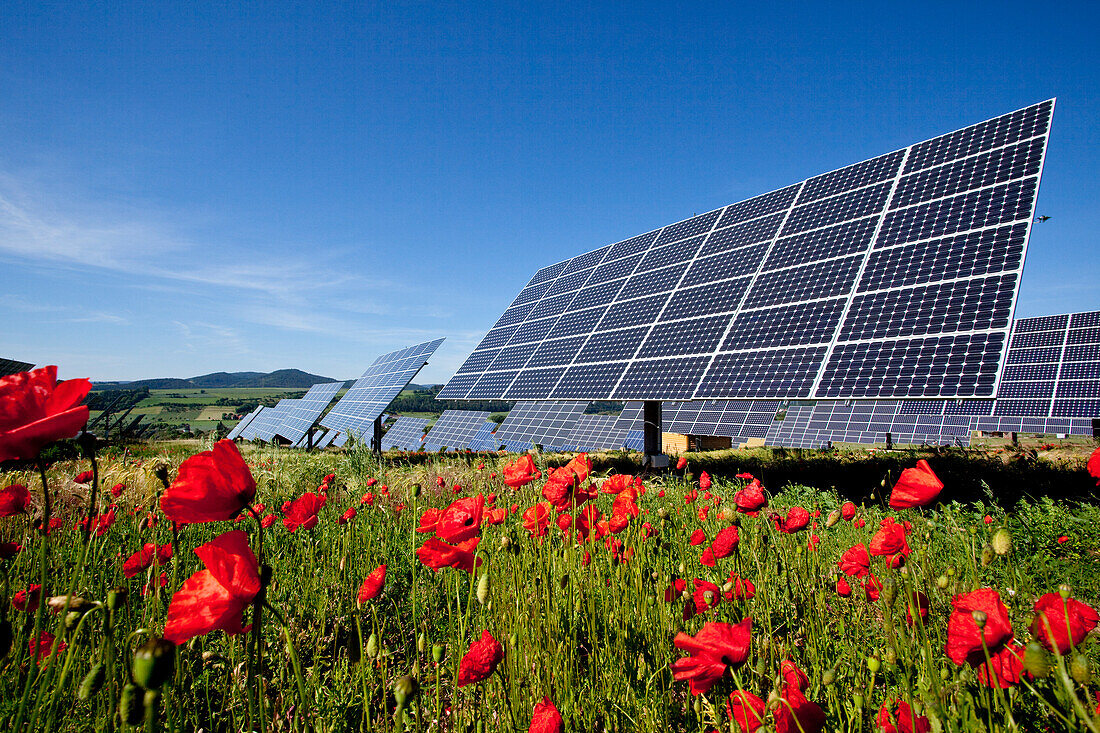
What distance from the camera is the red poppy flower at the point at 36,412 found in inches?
44.5

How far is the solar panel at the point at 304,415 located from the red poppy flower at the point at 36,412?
669 inches

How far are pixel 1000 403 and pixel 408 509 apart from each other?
23.4m

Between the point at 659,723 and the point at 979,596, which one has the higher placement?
the point at 979,596

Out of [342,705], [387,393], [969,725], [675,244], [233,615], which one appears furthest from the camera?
[387,393]

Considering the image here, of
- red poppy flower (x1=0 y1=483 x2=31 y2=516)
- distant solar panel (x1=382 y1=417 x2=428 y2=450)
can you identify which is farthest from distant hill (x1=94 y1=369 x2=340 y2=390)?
red poppy flower (x1=0 y1=483 x2=31 y2=516)

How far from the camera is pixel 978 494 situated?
24.0 feet

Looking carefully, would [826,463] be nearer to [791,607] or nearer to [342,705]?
[791,607]

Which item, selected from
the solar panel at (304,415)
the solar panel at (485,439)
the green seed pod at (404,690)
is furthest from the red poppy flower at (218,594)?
the solar panel at (304,415)

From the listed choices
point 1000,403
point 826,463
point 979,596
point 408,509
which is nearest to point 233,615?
point 979,596

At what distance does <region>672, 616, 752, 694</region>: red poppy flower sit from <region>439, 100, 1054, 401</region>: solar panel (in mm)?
6728

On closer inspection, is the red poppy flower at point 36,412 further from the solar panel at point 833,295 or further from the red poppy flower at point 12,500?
the solar panel at point 833,295

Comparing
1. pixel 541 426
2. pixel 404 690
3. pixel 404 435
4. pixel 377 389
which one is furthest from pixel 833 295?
pixel 404 435

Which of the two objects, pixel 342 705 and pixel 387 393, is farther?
pixel 387 393

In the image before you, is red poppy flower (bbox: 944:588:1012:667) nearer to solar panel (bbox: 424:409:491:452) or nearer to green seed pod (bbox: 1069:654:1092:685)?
green seed pod (bbox: 1069:654:1092:685)
